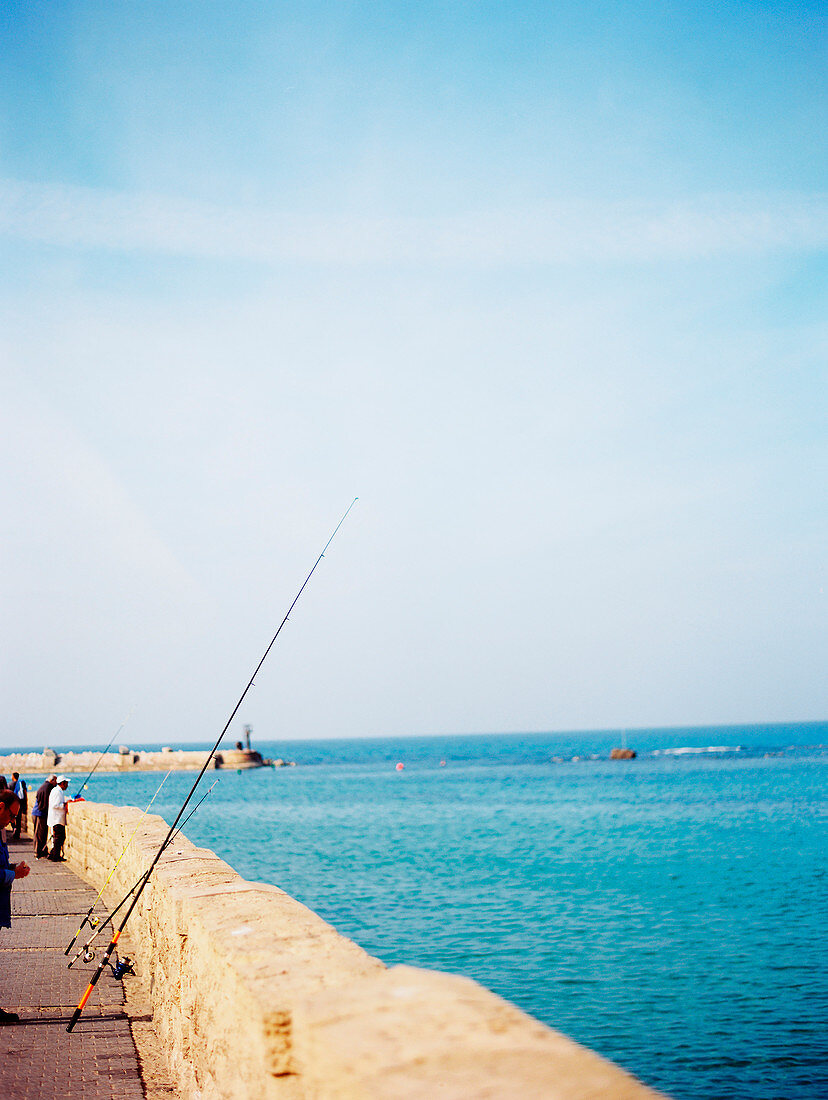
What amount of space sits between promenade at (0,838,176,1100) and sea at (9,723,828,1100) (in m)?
5.44

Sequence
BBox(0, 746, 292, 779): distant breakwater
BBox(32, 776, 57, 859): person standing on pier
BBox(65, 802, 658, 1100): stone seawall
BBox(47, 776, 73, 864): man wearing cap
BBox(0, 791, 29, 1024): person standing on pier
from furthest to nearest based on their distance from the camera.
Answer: BBox(0, 746, 292, 779): distant breakwater, BBox(32, 776, 57, 859): person standing on pier, BBox(47, 776, 73, 864): man wearing cap, BBox(0, 791, 29, 1024): person standing on pier, BBox(65, 802, 658, 1100): stone seawall

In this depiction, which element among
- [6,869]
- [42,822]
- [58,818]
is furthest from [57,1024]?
[42,822]

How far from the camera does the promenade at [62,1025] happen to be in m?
3.75

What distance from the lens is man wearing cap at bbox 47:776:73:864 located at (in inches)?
437

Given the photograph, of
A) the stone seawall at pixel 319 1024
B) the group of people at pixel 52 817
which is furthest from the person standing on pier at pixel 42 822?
the stone seawall at pixel 319 1024

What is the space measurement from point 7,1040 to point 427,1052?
11.1ft

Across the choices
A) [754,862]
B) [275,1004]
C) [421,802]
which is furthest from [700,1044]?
[421,802]

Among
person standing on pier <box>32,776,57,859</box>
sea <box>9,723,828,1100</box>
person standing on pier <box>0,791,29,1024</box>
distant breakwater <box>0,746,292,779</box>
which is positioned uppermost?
person standing on pier <box>0,791,29,1024</box>

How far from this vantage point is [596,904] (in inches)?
660

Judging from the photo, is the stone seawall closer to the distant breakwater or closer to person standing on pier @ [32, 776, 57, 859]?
person standing on pier @ [32, 776, 57, 859]

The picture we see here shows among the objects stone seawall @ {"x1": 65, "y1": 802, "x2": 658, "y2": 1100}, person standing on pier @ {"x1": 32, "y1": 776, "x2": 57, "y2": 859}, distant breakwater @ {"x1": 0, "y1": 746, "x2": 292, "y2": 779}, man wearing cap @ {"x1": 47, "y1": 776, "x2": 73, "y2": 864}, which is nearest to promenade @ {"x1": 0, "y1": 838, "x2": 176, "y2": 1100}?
stone seawall @ {"x1": 65, "y1": 802, "x2": 658, "y2": 1100}

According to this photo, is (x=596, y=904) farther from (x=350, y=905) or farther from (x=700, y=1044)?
(x=700, y=1044)

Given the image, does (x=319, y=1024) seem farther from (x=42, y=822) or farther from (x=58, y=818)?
(x=42, y=822)

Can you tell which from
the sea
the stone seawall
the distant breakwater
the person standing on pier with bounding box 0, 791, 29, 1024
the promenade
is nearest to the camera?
the stone seawall
